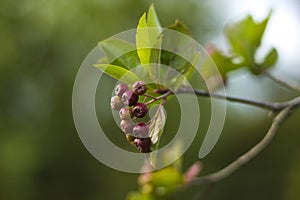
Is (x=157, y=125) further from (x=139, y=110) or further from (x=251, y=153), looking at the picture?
(x=251, y=153)

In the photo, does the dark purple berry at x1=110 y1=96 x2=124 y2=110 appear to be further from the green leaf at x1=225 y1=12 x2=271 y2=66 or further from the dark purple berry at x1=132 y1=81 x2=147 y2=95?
the green leaf at x1=225 y1=12 x2=271 y2=66

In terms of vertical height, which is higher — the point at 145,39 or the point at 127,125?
the point at 145,39

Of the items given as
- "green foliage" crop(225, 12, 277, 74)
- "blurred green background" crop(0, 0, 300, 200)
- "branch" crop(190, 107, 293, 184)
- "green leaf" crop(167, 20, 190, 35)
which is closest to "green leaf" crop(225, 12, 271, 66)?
"green foliage" crop(225, 12, 277, 74)

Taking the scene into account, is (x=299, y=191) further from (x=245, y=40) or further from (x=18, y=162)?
(x=245, y=40)

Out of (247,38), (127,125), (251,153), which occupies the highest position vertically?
(247,38)

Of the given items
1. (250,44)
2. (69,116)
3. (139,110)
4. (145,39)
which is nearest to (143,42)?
(145,39)

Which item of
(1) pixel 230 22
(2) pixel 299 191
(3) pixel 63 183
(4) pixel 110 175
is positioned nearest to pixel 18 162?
(3) pixel 63 183
